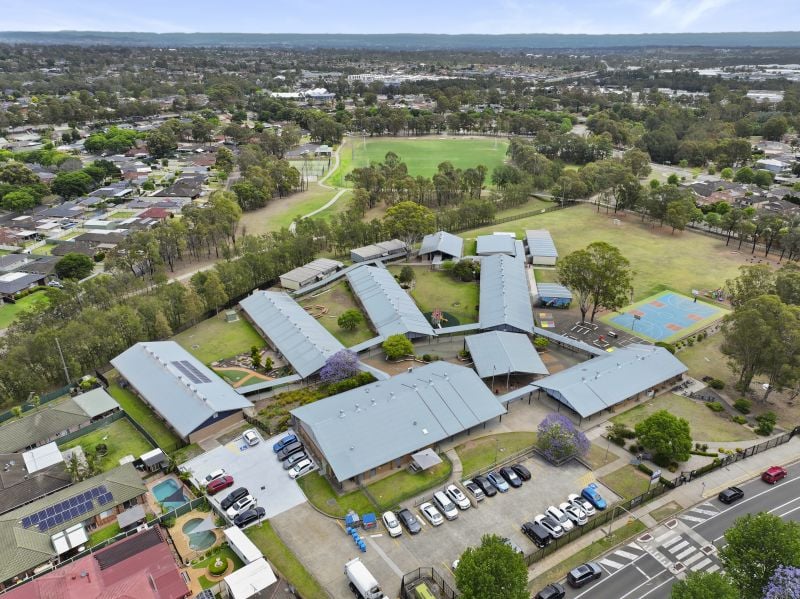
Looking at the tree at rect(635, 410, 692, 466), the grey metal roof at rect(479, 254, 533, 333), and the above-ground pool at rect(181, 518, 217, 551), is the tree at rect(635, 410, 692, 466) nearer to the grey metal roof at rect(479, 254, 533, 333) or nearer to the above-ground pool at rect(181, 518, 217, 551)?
the grey metal roof at rect(479, 254, 533, 333)

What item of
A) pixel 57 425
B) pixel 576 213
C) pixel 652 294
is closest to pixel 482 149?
pixel 576 213

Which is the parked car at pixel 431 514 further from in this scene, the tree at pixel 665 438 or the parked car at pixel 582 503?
the tree at pixel 665 438

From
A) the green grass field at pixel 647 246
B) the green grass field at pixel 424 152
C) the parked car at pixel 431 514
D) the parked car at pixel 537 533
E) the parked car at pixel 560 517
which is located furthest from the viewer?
the green grass field at pixel 424 152

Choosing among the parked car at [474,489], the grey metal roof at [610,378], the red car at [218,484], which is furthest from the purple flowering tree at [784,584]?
the red car at [218,484]

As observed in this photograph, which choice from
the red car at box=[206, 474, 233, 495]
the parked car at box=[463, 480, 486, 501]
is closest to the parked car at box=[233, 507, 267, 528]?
the red car at box=[206, 474, 233, 495]

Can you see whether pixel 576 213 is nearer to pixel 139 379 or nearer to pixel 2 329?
pixel 139 379

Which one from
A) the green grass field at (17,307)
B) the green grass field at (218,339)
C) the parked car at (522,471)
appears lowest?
the green grass field at (17,307)

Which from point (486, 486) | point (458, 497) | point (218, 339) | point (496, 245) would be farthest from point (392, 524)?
point (496, 245)
